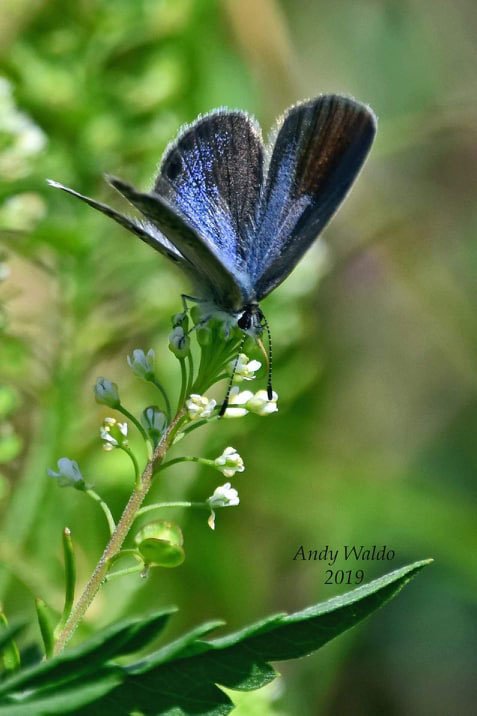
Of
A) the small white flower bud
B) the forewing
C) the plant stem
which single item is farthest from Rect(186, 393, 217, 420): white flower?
the forewing

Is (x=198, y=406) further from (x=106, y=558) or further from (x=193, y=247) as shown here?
(x=193, y=247)

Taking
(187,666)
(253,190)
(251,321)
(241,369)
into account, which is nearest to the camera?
(187,666)

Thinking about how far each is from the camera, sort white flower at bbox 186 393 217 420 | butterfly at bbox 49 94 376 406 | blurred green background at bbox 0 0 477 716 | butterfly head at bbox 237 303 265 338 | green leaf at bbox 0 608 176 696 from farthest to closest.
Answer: blurred green background at bbox 0 0 477 716, butterfly at bbox 49 94 376 406, butterfly head at bbox 237 303 265 338, white flower at bbox 186 393 217 420, green leaf at bbox 0 608 176 696

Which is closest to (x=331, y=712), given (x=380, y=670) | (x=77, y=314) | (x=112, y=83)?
(x=380, y=670)

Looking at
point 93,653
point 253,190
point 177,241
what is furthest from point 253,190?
point 93,653

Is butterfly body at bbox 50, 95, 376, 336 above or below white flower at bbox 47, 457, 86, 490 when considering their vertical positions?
above

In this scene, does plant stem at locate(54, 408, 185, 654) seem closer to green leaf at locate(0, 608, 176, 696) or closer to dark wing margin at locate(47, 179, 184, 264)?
green leaf at locate(0, 608, 176, 696)

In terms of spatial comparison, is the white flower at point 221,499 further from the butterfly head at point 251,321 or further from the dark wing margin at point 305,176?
the dark wing margin at point 305,176
